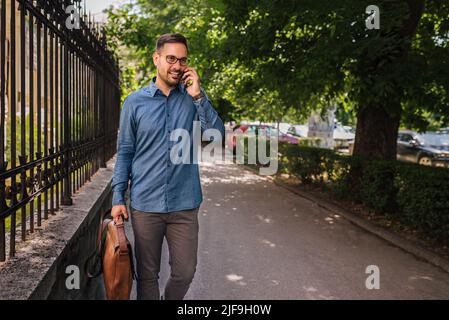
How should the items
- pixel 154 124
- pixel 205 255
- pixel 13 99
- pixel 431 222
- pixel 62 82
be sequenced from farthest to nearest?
1. pixel 431 222
2. pixel 205 255
3. pixel 62 82
4. pixel 154 124
5. pixel 13 99

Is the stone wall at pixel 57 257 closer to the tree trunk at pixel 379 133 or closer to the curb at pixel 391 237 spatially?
the curb at pixel 391 237

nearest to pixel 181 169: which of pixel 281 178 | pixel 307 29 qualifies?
pixel 307 29

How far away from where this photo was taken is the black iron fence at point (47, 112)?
2.90 metres

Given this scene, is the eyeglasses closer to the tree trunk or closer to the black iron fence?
the black iron fence

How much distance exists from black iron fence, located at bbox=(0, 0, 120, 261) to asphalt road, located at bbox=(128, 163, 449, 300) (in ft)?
5.56

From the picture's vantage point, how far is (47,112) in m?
3.82

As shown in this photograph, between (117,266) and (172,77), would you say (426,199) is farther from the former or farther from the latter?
(117,266)

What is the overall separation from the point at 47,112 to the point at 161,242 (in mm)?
1481

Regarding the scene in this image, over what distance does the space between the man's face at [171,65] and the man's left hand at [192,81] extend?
0.04 meters

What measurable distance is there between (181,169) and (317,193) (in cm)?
981

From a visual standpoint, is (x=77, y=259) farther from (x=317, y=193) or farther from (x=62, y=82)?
(x=317, y=193)

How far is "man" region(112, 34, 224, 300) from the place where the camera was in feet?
10.3

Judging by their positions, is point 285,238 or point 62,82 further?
point 285,238

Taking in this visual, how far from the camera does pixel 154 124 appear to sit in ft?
10.3
